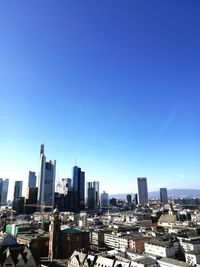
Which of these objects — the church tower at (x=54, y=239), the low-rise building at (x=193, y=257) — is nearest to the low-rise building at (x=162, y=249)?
the low-rise building at (x=193, y=257)

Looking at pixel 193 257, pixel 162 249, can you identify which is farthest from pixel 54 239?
pixel 193 257

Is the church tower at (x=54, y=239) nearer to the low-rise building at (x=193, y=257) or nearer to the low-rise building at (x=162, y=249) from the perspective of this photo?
the low-rise building at (x=162, y=249)

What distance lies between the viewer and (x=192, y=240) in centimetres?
11669

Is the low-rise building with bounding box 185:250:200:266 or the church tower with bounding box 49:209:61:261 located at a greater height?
the church tower with bounding box 49:209:61:261

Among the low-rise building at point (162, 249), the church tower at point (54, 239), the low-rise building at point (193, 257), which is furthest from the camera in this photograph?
the low-rise building at point (162, 249)

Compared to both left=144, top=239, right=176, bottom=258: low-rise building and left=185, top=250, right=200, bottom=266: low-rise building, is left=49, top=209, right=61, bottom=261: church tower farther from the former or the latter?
left=185, top=250, right=200, bottom=266: low-rise building

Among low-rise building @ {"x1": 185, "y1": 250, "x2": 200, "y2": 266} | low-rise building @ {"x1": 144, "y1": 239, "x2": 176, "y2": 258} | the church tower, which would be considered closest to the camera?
low-rise building @ {"x1": 185, "y1": 250, "x2": 200, "y2": 266}

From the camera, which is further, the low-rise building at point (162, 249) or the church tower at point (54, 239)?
the low-rise building at point (162, 249)

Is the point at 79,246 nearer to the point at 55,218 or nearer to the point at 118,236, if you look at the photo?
the point at 55,218

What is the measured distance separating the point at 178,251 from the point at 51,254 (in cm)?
5335

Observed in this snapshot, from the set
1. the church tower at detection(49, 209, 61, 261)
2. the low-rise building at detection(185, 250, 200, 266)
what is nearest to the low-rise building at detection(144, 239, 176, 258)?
the low-rise building at detection(185, 250, 200, 266)

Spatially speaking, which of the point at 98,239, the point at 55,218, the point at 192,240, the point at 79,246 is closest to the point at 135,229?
the point at 98,239

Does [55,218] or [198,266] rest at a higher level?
[55,218]

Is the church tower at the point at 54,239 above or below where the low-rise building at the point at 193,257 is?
above
